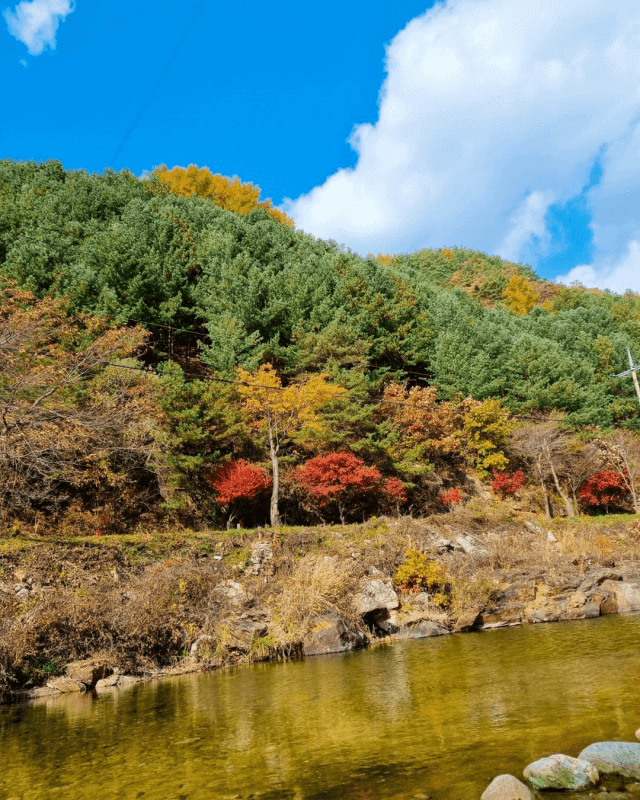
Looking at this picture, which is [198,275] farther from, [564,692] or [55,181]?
[564,692]

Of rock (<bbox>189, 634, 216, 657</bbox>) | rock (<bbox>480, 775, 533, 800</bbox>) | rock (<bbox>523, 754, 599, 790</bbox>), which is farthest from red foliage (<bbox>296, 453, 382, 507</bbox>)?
rock (<bbox>480, 775, 533, 800</bbox>)

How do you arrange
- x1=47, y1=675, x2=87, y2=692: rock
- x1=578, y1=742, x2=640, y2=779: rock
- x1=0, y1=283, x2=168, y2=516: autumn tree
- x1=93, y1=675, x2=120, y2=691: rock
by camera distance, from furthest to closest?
1. x1=0, y1=283, x2=168, y2=516: autumn tree
2. x1=93, y1=675, x2=120, y2=691: rock
3. x1=47, y1=675, x2=87, y2=692: rock
4. x1=578, y1=742, x2=640, y2=779: rock

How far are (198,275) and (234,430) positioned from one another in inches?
778

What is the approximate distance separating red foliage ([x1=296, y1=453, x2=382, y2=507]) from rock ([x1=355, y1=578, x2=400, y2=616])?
7425mm

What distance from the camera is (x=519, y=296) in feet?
233

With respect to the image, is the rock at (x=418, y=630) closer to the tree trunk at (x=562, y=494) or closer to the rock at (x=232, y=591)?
the rock at (x=232, y=591)

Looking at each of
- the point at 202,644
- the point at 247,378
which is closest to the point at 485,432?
the point at 247,378

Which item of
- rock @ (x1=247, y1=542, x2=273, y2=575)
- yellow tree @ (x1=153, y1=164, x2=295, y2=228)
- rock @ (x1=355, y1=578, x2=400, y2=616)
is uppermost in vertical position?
yellow tree @ (x1=153, y1=164, x2=295, y2=228)

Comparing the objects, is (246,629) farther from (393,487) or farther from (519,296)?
(519,296)

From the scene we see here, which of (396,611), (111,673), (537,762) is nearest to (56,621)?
(111,673)

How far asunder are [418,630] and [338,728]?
1002 centimetres

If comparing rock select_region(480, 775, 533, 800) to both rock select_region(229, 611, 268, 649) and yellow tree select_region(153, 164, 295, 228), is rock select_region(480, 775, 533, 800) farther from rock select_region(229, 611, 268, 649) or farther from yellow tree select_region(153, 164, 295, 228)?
yellow tree select_region(153, 164, 295, 228)

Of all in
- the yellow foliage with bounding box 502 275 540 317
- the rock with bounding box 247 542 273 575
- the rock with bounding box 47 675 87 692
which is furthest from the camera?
the yellow foliage with bounding box 502 275 540 317

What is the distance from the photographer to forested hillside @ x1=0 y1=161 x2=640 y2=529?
74.1 ft
